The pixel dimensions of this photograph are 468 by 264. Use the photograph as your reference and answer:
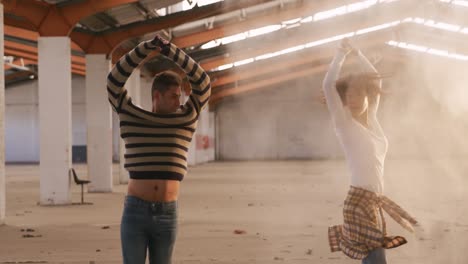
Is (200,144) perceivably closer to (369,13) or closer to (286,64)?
(286,64)

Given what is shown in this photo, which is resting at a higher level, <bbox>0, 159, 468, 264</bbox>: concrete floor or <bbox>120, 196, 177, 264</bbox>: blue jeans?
<bbox>120, 196, 177, 264</bbox>: blue jeans

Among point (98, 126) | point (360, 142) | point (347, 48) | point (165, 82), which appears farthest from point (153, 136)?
point (98, 126)

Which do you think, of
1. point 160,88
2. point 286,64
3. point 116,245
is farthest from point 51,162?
point 286,64

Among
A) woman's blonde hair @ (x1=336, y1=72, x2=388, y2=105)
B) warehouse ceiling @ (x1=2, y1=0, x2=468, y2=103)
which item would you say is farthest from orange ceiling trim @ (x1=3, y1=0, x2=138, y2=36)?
woman's blonde hair @ (x1=336, y1=72, x2=388, y2=105)

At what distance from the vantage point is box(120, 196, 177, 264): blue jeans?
15.6ft

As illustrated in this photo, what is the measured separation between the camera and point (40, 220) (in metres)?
15.3

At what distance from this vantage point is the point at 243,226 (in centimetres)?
1359

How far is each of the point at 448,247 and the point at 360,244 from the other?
559 centimetres

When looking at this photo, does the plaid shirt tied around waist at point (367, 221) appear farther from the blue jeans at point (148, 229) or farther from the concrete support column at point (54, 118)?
the concrete support column at point (54, 118)

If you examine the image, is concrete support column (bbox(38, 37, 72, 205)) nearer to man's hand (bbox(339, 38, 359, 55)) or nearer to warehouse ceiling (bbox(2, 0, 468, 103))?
warehouse ceiling (bbox(2, 0, 468, 103))

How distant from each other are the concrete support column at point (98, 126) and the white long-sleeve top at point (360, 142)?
1859 centimetres

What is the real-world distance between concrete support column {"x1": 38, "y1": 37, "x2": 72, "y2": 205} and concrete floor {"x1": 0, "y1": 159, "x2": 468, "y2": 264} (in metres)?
0.68

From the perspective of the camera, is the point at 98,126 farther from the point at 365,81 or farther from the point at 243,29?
the point at 365,81

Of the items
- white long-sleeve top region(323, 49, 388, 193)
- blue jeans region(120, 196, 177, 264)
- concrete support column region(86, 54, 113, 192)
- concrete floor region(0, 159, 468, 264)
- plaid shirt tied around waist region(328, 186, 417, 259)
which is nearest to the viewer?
blue jeans region(120, 196, 177, 264)
